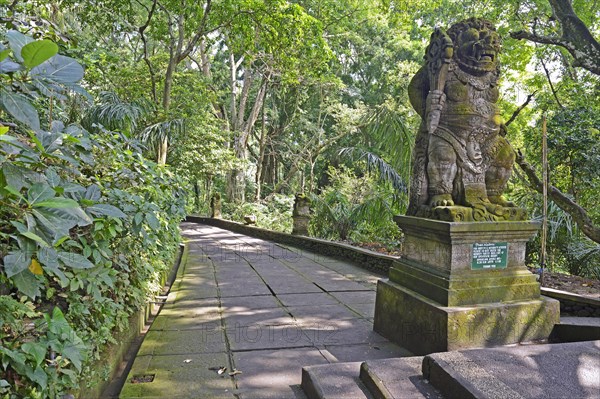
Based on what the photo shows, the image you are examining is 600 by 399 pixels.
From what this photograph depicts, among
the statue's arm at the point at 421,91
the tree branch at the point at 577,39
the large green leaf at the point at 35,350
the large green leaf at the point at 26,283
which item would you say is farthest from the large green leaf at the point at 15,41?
Answer: the tree branch at the point at 577,39

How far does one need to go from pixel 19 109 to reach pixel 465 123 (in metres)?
3.25

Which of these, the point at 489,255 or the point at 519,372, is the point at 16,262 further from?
the point at 489,255

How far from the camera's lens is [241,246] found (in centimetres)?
1084

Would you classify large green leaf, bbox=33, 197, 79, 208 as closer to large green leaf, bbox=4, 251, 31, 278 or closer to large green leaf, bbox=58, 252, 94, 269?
large green leaf, bbox=4, 251, 31, 278

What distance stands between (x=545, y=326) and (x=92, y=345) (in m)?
3.43

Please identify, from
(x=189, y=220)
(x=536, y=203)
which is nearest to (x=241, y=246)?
(x=536, y=203)

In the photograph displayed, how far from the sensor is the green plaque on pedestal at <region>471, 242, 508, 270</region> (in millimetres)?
3227

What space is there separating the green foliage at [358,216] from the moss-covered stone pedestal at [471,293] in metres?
6.20

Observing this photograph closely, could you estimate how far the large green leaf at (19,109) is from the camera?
1.57 metres

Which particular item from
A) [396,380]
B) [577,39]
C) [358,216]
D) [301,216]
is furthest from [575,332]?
[301,216]

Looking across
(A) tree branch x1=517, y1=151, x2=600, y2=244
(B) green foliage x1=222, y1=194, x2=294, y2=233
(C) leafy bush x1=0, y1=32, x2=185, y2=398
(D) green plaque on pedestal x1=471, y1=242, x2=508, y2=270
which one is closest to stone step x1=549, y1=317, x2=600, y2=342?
(D) green plaque on pedestal x1=471, y1=242, x2=508, y2=270

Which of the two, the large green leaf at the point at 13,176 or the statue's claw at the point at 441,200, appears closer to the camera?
the large green leaf at the point at 13,176

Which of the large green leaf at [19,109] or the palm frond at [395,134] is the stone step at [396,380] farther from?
the palm frond at [395,134]

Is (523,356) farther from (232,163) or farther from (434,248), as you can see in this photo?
(232,163)
